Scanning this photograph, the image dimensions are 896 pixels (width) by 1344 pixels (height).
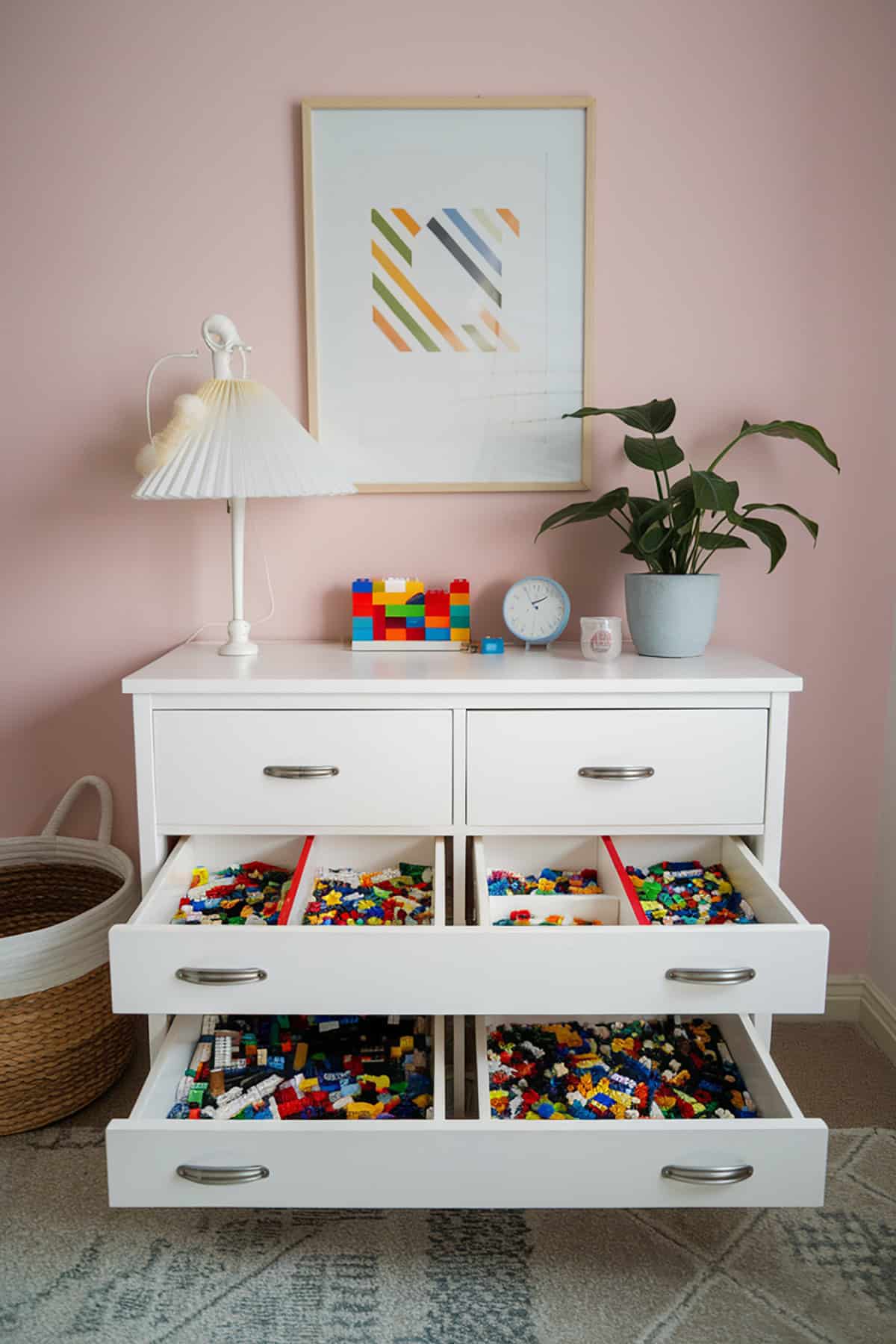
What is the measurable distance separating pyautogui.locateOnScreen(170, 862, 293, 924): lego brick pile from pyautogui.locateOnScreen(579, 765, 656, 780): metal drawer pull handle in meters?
0.55

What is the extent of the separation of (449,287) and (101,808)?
133 centimetres

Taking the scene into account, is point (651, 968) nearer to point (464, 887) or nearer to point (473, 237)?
point (464, 887)

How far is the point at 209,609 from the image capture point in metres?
2.03

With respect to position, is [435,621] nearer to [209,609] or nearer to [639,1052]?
A: [209,609]

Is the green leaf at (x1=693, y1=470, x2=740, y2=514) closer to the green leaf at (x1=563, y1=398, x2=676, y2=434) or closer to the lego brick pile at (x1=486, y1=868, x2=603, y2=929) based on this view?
the green leaf at (x1=563, y1=398, x2=676, y2=434)

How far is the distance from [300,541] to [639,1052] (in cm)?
119

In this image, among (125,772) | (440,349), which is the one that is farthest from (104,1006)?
(440,349)

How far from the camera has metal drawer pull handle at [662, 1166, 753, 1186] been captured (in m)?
1.28

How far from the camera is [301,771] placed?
1582 millimetres

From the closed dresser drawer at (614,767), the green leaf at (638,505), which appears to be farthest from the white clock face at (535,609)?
the closed dresser drawer at (614,767)

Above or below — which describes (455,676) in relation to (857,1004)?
above

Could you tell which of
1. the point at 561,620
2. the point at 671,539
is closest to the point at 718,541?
the point at 671,539

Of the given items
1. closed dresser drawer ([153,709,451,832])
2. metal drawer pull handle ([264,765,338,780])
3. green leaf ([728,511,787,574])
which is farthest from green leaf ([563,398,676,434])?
metal drawer pull handle ([264,765,338,780])

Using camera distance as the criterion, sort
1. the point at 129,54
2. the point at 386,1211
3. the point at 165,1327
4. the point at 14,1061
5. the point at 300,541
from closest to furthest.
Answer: the point at 165,1327, the point at 386,1211, the point at 14,1061, the point at 129,54, the point at 300,541
